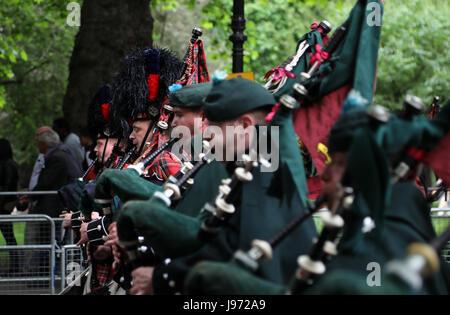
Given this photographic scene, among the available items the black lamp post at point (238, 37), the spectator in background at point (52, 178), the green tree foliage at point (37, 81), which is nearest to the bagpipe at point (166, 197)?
the black lamp post at point (238, 37)

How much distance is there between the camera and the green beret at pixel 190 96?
15.4 feet

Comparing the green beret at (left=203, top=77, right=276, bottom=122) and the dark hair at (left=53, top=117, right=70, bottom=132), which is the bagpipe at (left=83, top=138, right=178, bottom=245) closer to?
the green beret at (left=203, top=77, right=276, bottom=122)

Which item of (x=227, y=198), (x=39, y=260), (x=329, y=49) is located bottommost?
(x=39, y=260)

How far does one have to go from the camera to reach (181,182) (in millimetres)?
3734

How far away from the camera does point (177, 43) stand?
61.0ft

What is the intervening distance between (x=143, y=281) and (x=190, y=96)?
1.70 meters

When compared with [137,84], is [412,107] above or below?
below

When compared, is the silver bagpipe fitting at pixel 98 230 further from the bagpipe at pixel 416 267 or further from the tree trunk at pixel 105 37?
the tree trunk at pixel 105 37

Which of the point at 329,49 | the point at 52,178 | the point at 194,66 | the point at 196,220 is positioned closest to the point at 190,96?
the point at 194,66

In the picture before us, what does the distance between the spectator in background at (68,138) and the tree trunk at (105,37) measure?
389 mm

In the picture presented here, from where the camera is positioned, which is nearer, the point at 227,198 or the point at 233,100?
the point at 227,198

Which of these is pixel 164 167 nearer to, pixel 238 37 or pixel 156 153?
pixel 156 153

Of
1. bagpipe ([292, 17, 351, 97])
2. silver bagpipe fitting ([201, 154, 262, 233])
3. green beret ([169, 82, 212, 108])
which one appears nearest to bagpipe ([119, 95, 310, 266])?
silver bagpipe fitting ([201, 154, 262, 233])
